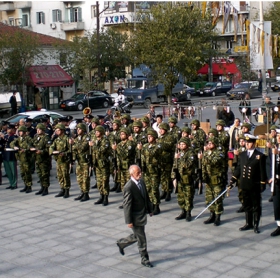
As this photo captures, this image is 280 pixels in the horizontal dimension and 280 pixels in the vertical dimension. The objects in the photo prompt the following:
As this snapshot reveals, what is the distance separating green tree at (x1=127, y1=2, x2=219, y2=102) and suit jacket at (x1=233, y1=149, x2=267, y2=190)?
22.1 meters

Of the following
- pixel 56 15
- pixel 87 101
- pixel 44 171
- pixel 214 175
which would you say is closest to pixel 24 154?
pixel 44 171

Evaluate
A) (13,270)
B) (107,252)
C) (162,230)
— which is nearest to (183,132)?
(162,230)

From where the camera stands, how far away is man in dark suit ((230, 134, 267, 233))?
10.1m

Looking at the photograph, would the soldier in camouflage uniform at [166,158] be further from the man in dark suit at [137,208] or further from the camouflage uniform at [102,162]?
the man in dark suit at [137,208]

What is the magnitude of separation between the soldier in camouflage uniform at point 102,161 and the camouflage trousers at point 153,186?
3.82ft

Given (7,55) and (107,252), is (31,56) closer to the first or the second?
(7,55)

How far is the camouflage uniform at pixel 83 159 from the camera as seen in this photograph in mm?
12828

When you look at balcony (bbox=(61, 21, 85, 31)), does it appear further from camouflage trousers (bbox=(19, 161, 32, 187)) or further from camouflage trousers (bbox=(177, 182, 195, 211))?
camouflage trousers (bbox=(177, 182, 195, 211))

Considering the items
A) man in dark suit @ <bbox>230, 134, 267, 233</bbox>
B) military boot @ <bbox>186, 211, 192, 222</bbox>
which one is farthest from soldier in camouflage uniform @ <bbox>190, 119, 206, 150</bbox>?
man in dark suit @ <bbox>230, 134, 267, 233</bbox>

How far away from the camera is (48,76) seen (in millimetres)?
39844

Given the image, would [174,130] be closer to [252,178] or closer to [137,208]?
[252,178]

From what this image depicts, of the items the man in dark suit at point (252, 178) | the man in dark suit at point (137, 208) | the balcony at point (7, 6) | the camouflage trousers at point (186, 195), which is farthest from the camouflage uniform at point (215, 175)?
the balcony at point (7, 6)

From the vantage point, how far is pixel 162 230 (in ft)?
34.6

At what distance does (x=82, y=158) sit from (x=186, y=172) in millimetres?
2931
